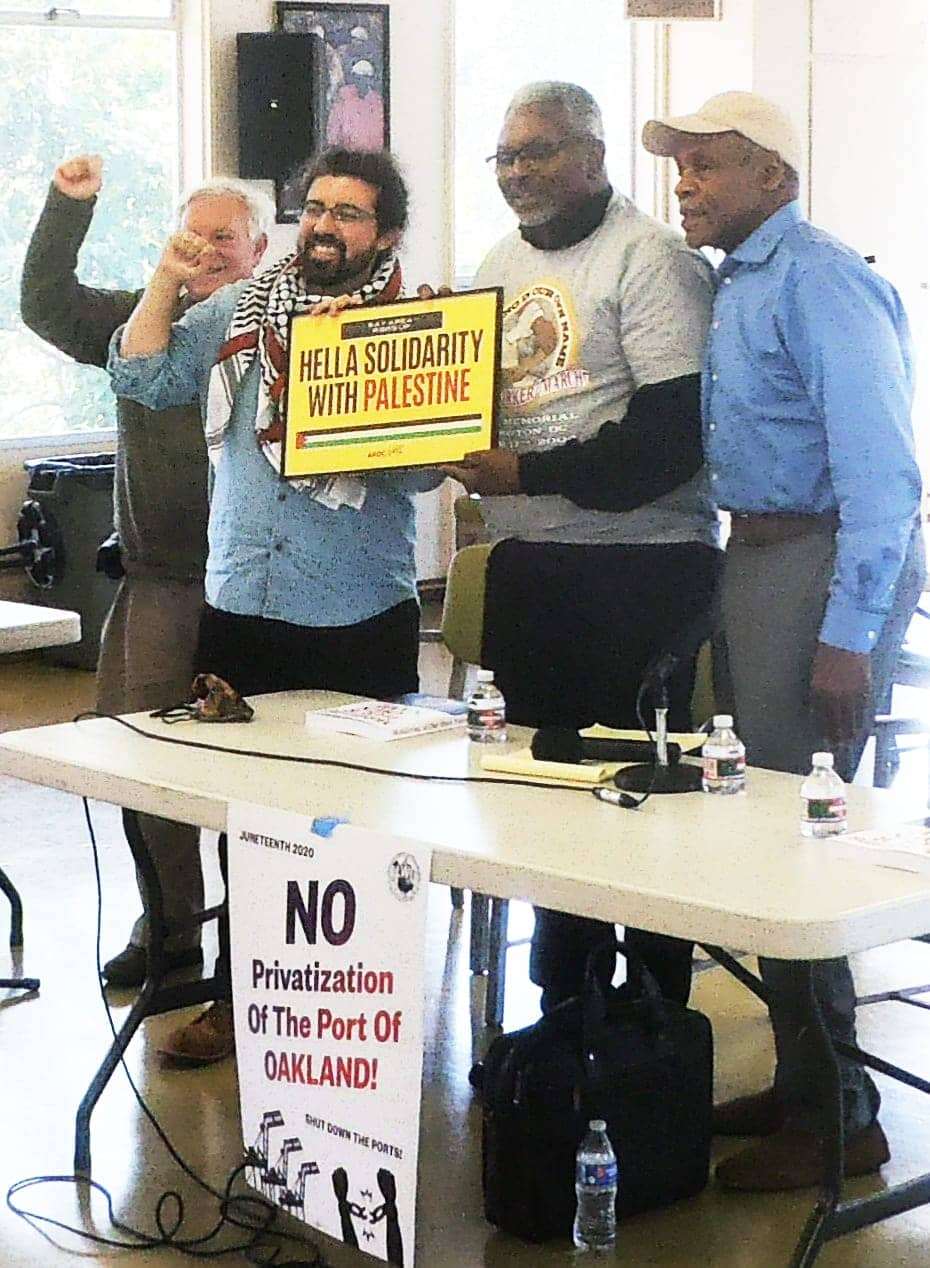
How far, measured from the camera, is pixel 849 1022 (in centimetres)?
304

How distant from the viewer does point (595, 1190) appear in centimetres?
283

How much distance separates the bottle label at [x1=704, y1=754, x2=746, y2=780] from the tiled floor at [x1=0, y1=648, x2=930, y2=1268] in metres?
0.68

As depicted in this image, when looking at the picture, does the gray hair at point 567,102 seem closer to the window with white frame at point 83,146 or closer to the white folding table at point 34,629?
the white folding table at point 34,629

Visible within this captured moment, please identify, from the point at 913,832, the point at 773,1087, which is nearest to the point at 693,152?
the point at 913,832

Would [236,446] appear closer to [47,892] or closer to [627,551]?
[627,551]

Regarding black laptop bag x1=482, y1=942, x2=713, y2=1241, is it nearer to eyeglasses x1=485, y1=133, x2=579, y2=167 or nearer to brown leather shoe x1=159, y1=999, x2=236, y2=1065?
brown leather shoe x1=159, y1=999, x2=236, y2=1065

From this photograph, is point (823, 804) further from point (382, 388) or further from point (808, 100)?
point (808, 100)

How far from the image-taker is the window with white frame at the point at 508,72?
8.68 m

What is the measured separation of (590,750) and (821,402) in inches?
24.8

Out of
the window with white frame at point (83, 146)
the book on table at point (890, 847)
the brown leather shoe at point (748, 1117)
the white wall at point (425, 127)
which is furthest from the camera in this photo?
the white wall at point (425, 127)

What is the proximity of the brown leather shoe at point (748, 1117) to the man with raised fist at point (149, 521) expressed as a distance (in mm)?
1154

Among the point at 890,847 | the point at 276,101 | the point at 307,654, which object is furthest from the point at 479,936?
the point at 276,101

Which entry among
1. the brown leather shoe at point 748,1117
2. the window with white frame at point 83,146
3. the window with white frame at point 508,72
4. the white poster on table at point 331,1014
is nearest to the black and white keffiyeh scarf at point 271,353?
the white poster on table at point 331,1014

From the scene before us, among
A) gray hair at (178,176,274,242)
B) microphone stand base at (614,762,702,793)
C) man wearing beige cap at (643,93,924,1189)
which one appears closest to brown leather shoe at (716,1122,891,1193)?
man wearing beige cap at (643,93,924,1189)
